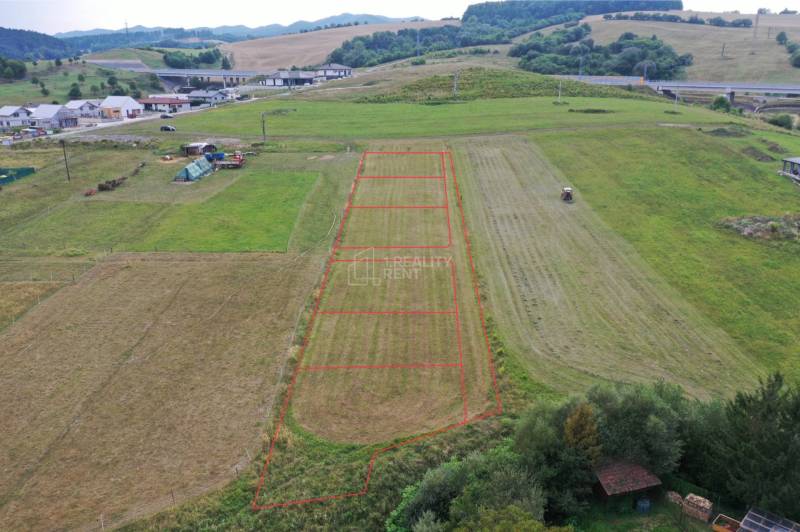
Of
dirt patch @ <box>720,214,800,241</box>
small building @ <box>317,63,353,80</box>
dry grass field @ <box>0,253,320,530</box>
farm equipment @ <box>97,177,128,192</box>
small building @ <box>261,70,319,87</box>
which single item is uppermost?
small building @ <box>317,63,353,80</box>

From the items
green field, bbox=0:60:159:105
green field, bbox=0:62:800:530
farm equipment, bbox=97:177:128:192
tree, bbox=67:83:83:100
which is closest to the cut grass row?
green field, bbox=0:62:800:530

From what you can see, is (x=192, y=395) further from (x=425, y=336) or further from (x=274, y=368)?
(x=425, y=336)

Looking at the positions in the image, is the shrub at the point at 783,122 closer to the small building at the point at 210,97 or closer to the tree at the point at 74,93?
the small building at the point at 210,97

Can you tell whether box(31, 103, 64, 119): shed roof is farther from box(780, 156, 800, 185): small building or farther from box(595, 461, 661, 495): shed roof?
box(595, 461, 661, 495): shed roof

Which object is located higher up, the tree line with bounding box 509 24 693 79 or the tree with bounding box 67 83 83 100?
the tree line with bounding box 509 24 693 79

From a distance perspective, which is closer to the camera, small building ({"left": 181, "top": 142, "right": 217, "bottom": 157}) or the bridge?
small building ({"left": 181, "top": 142, "right": 217, "bottom": 157})

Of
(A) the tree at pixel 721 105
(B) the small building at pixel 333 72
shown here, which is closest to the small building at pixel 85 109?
(B) the small building at pixel 333 72

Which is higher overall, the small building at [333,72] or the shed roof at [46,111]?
the small building at [333,72]

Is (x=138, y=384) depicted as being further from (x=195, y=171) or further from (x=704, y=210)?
(x=704, y=210)
